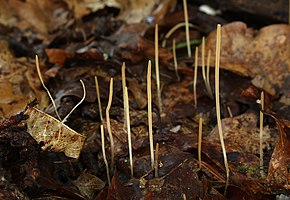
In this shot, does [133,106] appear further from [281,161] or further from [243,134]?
[281,161]

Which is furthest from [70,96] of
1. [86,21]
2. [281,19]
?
[281,19]

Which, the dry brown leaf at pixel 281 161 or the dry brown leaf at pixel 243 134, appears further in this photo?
the dry brown leaf at pixel 243 134

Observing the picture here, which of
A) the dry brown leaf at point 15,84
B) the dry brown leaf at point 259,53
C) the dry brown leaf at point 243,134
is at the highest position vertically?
the dry brown leaf at point 15,84

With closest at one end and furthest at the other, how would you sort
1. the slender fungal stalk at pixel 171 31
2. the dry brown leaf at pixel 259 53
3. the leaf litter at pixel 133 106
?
the leaf litter at pixel 133 106, the dry brown leaf at pixel 259 53, the slender fungal stalk at pixel 171 31

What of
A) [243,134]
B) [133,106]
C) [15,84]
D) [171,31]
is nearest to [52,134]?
[133,106]

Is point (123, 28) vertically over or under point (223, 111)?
over

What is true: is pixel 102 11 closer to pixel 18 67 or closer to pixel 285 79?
pixel 18 67

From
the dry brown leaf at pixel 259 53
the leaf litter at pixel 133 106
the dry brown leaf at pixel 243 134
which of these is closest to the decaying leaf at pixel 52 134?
the leaf litter at pixel 133 106

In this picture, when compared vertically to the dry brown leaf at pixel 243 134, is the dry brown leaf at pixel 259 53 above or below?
above

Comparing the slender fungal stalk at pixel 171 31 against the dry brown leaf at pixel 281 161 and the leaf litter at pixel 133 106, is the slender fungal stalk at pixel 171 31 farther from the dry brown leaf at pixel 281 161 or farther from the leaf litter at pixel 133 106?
the dry brown leaf at pixel 281 161
